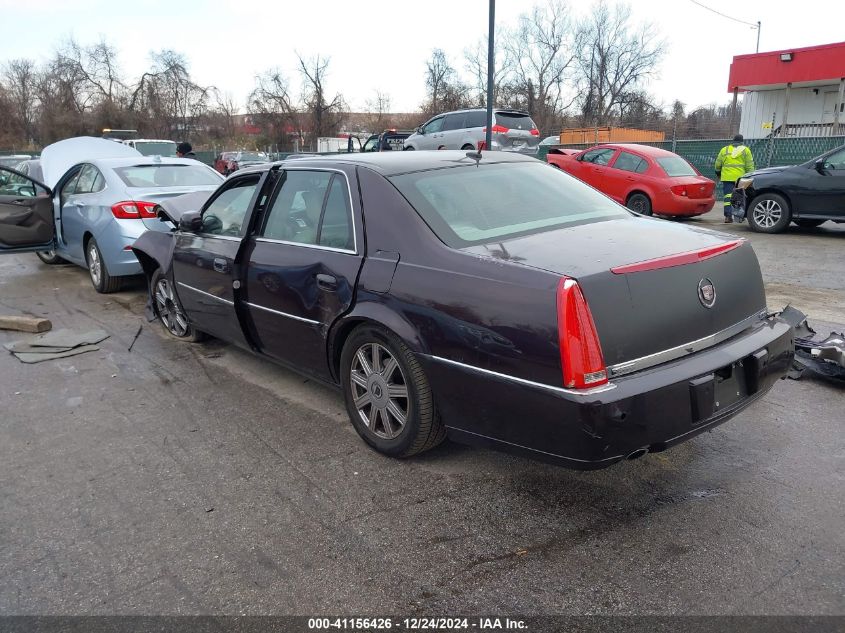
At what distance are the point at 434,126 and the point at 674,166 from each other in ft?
29.5

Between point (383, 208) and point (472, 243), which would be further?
point (383, 208)

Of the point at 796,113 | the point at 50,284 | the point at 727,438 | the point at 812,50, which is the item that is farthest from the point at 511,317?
the point at 796,113

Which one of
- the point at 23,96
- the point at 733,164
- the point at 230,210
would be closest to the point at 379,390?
the point at 230,210

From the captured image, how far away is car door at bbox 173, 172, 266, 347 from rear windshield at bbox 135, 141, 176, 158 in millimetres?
21785

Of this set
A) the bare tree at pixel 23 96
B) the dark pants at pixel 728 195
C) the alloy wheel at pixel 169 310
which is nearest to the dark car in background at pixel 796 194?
the dark pants at pixel 728 195

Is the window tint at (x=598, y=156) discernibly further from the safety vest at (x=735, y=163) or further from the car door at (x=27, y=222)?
the car door at (x=27, y=222)

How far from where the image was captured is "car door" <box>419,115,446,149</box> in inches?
772

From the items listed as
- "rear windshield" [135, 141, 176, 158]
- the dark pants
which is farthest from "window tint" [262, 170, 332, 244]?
"rear windshield" [135, 141, 176, 158]

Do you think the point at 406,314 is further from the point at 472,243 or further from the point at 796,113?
the point at 796,113

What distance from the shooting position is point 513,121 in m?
18.3

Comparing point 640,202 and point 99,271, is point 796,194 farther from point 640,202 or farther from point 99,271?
point 99,271

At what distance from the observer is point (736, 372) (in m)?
2.87

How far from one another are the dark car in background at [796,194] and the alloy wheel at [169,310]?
33.0 feet

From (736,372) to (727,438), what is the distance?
96 cm
